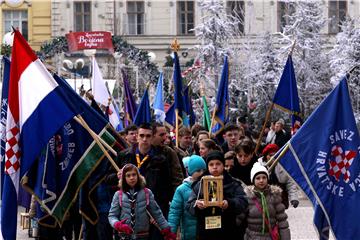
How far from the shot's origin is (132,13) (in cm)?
6122

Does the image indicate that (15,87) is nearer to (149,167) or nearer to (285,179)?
(149,167)

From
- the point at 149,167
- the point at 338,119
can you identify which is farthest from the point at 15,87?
the point at 338,119

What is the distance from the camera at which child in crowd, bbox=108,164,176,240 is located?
36.7ft

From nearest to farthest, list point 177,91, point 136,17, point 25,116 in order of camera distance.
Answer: point 25,116 → point 177,91 → point 136,17

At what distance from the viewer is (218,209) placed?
35.0 feet

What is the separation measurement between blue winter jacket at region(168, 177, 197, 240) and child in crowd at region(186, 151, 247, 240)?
8.9 inches

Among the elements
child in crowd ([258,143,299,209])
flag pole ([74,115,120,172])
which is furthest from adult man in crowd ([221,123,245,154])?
flag pole ([74,115,120,172])

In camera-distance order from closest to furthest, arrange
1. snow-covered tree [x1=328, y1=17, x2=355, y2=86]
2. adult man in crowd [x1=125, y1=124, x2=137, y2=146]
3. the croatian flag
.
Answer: the croatian flag < adult man in crowd [x1=125, y1=124, x2=137, y2=146] < snow-covered tree [x1=328, y1=17, x2=355, y2=86]

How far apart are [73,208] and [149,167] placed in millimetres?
2177

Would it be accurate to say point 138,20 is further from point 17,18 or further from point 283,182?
point 283,182

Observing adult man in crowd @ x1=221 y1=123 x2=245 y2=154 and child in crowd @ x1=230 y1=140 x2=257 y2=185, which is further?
adult man in crowd @ x1=221 y1=123 x2=245 y2=154

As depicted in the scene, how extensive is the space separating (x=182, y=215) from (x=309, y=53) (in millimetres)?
30120

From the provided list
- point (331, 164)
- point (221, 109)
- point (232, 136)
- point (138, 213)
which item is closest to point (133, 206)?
point (138, 213)

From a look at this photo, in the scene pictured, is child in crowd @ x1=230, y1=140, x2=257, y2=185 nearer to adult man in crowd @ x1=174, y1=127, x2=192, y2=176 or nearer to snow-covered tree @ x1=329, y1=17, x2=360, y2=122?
adult man in crowd @ x1=174, y1=127, x2=192, y2=176
